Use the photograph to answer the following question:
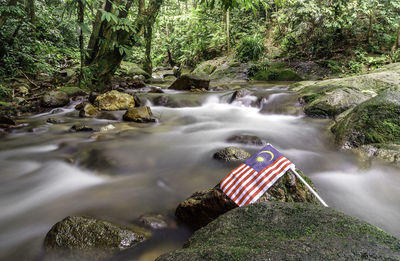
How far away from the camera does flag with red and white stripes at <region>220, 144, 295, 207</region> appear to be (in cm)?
217

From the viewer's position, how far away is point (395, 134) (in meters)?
3.95

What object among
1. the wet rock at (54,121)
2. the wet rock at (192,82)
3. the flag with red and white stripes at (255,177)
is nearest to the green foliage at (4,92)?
the wet rock at (54,121)

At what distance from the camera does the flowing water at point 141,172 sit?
8.72ft

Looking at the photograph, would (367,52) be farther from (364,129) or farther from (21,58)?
(21,58)

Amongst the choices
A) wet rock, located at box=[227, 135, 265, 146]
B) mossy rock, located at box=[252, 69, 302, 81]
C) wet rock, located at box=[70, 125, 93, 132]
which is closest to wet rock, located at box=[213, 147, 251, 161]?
wet rock, located at box=[227, 135, 265, 146]

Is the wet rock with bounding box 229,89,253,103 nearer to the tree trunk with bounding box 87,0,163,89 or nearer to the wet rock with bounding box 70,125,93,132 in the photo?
the tree trunk with bounding box 87,0,163,89

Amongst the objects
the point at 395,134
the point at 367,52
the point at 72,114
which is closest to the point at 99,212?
the point at 395,134

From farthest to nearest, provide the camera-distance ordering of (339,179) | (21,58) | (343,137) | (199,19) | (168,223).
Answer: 1. (199,19)
2. (21,58)
3. (343,137)
4. (339,179)
5. (168,223)

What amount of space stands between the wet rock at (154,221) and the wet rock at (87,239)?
0.75 feet

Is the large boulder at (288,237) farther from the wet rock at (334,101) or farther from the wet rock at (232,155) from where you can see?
the wet rock at (334,101)

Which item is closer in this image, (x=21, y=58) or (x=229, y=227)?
(x=229, y=227)

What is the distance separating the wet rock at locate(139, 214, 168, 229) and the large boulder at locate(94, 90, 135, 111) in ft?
18.2

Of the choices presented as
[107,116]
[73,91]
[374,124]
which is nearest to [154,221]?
[374,124]

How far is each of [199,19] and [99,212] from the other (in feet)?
68.5
